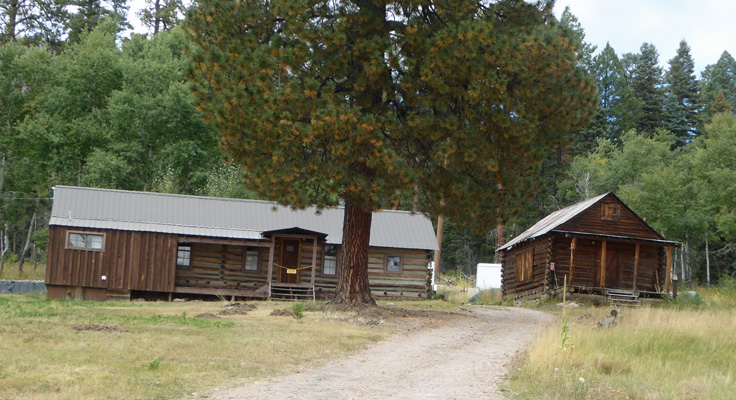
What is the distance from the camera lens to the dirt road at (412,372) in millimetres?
8852

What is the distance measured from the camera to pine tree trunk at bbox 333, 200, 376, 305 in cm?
1991

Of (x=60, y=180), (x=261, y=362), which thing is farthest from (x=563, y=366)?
(x=60, y=180)

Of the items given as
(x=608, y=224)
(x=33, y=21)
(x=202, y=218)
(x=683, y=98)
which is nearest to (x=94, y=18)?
(x=33, y=21)

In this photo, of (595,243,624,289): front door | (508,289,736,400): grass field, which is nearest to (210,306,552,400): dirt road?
(508,289,736,400): grass field

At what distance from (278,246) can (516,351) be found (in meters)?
19.7

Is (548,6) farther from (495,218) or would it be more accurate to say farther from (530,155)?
(495,218)

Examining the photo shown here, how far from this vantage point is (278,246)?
31.8 meters

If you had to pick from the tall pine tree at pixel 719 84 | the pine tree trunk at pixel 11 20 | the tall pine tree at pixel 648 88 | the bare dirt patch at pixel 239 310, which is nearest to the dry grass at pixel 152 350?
the bare dirt patch at pixel 239 310

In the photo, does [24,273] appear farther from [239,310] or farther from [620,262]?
[620,262]

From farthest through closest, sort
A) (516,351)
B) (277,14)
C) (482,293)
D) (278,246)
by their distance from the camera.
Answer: (482,293) < (278,246) < (277,14) < (516,351)

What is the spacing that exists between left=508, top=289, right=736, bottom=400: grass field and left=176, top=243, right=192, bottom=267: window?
806 inches

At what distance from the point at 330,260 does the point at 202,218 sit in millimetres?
6054

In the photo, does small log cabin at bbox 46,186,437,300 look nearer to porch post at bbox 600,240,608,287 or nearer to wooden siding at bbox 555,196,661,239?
wooden siding at bbox 555,196,661,239

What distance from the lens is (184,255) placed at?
31438mm
